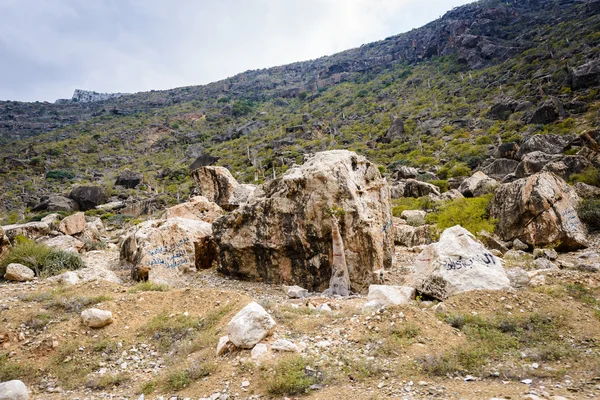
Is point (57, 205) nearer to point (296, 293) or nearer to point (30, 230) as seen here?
point (30, 230)

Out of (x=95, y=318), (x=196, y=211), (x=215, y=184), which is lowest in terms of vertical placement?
(x=95, y=318)

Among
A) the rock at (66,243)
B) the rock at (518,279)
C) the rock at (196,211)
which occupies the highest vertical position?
the rock at (196,211)

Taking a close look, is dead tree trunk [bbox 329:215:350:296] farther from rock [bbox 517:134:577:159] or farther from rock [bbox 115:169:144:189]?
rock [bbox 115:169:144:189]

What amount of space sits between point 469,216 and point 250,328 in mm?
14441

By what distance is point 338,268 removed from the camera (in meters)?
9.12

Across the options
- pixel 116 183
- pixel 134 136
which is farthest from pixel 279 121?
pixel 116 183

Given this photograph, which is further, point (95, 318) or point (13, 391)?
point (95, 318)

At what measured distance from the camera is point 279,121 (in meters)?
72.1

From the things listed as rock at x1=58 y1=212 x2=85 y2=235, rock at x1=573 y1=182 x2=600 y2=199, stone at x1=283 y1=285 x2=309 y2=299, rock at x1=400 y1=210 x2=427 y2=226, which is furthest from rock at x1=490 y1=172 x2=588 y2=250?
rock at x1=58 y1=212 x2=85 y2=235

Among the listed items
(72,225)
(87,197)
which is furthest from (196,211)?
(87,197)

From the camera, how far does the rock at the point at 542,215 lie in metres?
11.9

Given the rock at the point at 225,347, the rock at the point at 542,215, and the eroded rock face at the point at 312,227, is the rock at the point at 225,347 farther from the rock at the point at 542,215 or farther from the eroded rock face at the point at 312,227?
the rock at the point at 542,215

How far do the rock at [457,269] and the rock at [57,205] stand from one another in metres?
41.4

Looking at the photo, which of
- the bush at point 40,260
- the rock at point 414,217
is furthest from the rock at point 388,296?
the rock at point 414,217
